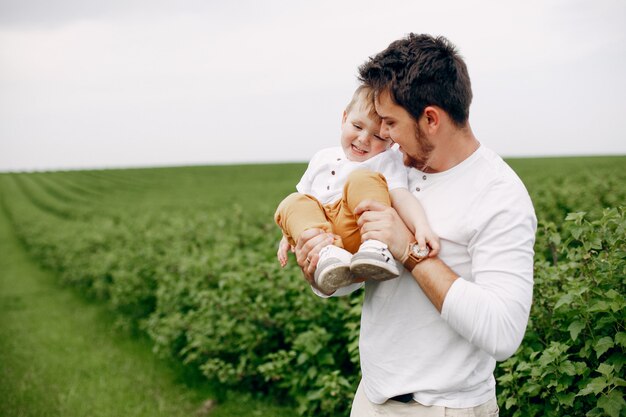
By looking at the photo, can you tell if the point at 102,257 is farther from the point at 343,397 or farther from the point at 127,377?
the point at 343,397

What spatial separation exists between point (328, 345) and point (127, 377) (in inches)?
116

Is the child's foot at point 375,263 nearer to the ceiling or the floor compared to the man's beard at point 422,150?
nearer to the floor

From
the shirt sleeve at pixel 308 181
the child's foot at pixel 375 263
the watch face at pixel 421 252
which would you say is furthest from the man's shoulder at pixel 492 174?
the shirt sleeve at pixel 308 181

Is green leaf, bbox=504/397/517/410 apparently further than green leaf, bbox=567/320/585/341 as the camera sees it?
Yes

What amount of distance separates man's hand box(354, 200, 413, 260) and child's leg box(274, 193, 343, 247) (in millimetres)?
226

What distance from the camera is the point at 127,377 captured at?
6.64m

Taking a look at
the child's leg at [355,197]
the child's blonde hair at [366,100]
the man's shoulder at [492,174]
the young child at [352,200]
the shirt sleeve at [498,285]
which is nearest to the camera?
the shirt sleeve at [498,285]

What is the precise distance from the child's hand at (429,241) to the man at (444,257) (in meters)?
0.03

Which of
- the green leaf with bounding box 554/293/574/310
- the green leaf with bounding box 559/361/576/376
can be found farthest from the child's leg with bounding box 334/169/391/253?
the green leaf with bounding box 559/361/576/376

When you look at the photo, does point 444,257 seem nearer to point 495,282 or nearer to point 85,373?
point 495,282

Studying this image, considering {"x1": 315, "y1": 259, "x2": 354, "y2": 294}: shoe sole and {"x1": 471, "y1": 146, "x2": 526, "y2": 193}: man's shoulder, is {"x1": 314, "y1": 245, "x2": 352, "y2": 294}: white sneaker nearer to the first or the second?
{"x1": 315, "y1": 259, "x2": 354, "y2": 294}: shoe sole

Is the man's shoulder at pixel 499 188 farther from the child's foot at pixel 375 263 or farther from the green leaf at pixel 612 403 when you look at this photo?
the green leaf at pixel 612 403

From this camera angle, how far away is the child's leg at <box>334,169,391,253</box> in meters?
2.19

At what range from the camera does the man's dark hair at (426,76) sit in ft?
6.11
